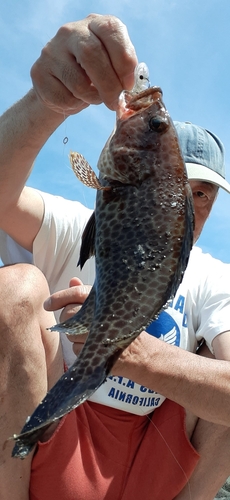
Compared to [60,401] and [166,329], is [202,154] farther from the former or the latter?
[60,401]

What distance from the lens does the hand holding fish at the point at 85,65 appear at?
2.47 metres

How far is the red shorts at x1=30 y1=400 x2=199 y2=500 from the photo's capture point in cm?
332

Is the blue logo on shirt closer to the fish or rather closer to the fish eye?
the fish

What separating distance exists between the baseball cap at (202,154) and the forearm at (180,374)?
165 centimetres

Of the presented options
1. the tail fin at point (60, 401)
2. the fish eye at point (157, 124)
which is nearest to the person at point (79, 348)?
the fish eye at point (157, 124)

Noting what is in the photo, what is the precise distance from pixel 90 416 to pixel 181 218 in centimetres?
216

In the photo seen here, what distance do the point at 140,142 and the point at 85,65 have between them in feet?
1.89

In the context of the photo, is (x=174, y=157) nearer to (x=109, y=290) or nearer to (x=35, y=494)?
(x=109, y=290)

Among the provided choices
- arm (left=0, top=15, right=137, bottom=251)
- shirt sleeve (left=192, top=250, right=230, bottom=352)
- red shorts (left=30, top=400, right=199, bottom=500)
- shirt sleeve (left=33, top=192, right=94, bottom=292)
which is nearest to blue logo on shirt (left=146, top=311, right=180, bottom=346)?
shirt sleeve (left=192, top=250, right=230, bottom=352)

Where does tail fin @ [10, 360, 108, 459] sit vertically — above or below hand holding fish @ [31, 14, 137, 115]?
below

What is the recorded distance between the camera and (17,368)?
10.2 ft

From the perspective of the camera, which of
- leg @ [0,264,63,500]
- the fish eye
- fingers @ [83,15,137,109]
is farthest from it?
leg @ [0,264,63,500]

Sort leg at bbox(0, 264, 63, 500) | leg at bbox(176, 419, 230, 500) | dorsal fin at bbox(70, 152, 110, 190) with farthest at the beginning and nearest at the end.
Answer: leg at bbox(176, 419, 230, 500) → leg at bbox(0, 264, 63, 500) → dorsal fin at bbox(70, 152, 110, 190)

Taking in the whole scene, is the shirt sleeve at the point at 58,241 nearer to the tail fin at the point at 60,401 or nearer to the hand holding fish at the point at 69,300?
the hand holding fish at the point at 69,300
